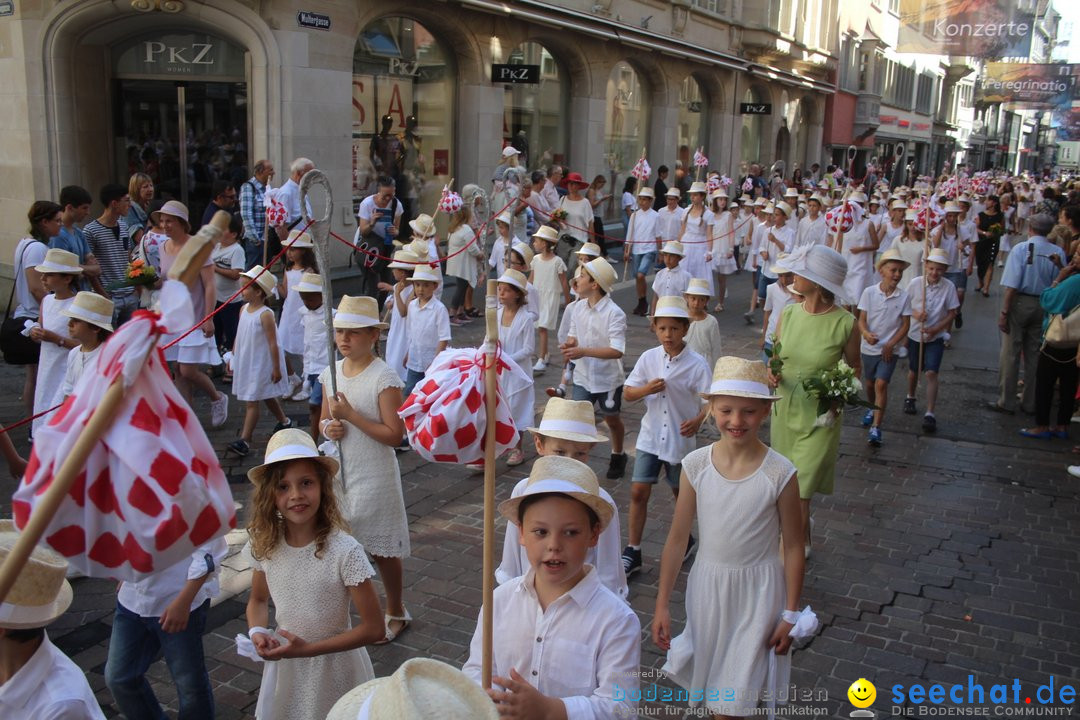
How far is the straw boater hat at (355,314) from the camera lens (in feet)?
17.5

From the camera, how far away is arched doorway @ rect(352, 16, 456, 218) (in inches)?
672

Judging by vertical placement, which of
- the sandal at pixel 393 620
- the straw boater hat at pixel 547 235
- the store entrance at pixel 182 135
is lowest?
the sandal at pixel 393 620

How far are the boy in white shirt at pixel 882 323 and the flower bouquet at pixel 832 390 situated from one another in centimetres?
355

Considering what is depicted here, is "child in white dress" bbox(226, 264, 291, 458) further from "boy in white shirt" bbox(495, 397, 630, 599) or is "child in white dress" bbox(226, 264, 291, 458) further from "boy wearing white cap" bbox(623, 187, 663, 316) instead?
"boy wearing white cap" bbox(623, 187, 663, 316)

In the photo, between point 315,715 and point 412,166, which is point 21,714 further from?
point 412,166

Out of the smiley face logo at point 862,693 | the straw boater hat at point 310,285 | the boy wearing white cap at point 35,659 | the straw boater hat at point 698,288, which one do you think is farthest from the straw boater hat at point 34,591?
→ the straw boater hat at point 698,288

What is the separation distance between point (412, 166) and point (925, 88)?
50412 mm

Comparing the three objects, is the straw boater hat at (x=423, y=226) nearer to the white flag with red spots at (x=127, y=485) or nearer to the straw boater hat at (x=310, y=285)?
the straw boater hat at (x=310, y=285)

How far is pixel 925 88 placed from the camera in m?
59.7

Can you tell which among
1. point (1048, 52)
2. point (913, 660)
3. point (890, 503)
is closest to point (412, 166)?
point (890, 503)

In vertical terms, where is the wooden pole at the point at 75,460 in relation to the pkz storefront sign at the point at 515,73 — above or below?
below

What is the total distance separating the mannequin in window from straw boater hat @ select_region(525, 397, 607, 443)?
14.5 m

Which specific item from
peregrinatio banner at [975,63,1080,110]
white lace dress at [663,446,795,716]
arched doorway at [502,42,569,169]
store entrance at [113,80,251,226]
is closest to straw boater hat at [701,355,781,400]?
white lace dress at [663,446,795,716]

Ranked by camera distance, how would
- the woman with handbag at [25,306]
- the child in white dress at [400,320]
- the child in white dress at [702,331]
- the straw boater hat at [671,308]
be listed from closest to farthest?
the straw boater hat at [671,308] < the child in white dress at [702,331] < the woman with handbag at [25,306] < the child in white dress at [400,320]
